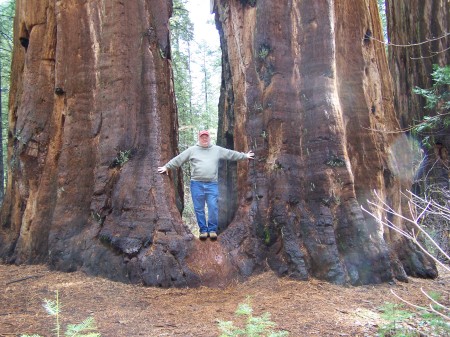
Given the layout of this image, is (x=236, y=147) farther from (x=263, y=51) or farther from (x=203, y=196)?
(x=263, y=51)

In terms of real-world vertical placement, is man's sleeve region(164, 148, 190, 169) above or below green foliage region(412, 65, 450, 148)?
below

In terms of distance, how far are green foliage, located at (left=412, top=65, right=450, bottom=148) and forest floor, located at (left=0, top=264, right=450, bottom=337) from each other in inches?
165

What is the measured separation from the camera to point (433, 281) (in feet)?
20.3

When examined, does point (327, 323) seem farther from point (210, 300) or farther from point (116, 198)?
point (116, 198)

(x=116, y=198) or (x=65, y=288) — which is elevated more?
(x=116, y=198)

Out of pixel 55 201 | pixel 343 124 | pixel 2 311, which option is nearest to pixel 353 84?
pixel 343 124

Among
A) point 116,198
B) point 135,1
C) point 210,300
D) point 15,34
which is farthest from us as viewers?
point 15,34

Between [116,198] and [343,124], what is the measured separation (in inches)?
137

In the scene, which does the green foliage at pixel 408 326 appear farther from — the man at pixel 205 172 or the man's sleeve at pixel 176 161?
the man's sleeve at pixel 176 161

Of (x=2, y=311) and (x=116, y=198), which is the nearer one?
(x=2, y=311)

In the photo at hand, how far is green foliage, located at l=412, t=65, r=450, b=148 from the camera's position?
8.76 meters

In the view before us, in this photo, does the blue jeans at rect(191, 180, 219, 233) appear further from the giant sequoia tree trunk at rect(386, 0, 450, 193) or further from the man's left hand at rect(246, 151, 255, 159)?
the giant sequoia tree trunk at rect(386, 0, 450, 193)

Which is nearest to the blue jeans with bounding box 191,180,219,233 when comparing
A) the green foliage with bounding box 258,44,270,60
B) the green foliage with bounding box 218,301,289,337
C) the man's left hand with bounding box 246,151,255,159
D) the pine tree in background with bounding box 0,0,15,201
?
the man's left hand with bounding box 246,151,255,159

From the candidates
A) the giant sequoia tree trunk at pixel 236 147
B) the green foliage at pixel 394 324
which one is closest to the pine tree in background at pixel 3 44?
the giant sequoia tree trunk at pixel 236 147
